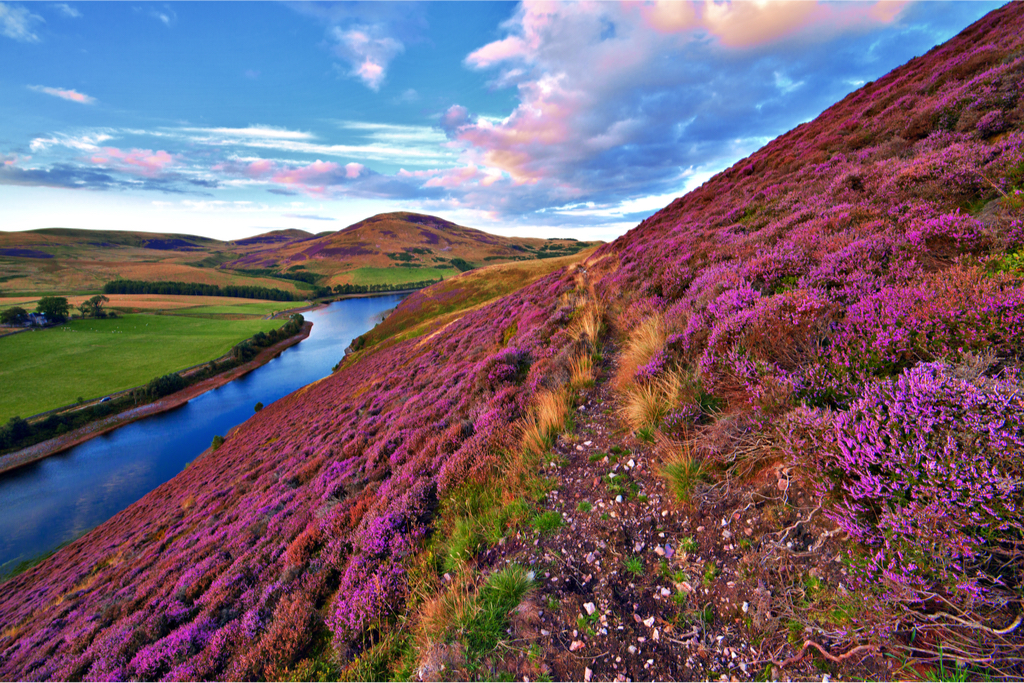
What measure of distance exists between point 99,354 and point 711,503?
114 metres

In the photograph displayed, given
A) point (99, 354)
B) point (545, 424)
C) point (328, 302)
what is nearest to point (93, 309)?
point (99, 354)

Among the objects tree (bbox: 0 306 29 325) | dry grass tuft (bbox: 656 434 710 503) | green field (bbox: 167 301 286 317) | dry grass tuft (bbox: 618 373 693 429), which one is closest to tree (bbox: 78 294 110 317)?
tree (bbox: 0 306 29 325)

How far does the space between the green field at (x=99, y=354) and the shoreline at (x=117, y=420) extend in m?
6.84

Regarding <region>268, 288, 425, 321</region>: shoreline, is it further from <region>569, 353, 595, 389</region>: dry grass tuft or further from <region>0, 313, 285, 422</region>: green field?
<region>569, 353, 595, 389</region>: dry grass tuft

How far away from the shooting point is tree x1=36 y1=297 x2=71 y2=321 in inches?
3664

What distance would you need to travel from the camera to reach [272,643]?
475 centimetres

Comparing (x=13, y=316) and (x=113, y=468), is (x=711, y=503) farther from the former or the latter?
(x=13, y=316)

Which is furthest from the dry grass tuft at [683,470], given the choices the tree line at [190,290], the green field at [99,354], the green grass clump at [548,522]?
the tree line at [190,290]

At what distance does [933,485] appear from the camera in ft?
7.71

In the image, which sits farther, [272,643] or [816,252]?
[816,252]

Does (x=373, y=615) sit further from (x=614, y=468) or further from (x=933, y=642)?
(x=933, y=642)

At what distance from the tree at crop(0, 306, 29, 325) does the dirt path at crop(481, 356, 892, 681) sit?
153616 mm

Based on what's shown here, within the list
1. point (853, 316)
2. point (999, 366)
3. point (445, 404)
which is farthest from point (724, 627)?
point (445, 404)

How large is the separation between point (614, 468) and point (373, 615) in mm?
3537
